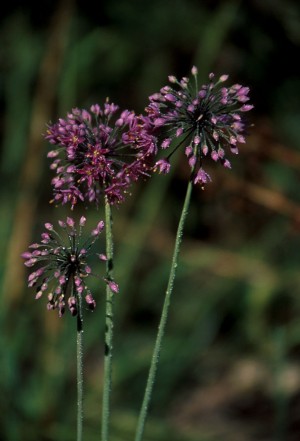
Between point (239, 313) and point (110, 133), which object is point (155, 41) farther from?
point (110, 133)

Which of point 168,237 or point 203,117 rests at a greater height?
point 168,237

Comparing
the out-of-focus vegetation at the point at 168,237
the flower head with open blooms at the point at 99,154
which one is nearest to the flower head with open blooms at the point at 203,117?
the flower head with open blooms at the point at 99,154

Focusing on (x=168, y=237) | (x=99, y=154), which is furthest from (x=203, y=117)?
(x=168, y=237)

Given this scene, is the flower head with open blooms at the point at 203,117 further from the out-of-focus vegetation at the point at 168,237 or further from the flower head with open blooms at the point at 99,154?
the out-of-focus vegetation at the point at 168,237

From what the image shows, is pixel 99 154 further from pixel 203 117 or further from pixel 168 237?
pixel 168 237

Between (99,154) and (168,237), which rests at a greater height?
(168,237)

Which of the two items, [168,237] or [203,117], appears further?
[168,237]

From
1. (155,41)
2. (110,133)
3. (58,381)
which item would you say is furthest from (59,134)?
(155,41)
